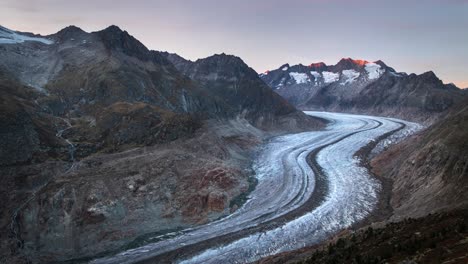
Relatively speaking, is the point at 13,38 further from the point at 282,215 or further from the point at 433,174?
the point at 433,174

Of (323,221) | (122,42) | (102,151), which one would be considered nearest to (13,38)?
(122,42)

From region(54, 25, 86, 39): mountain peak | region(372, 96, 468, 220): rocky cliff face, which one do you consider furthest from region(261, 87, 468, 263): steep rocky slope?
region(54, 25, 86, 39): mountain peak

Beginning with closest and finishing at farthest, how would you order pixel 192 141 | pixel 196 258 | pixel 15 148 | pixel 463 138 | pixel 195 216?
1. pixel 196 258
2. pixel 463 138
3. pixel 195 216
4. pixel 15 148
5. pixel 192 141

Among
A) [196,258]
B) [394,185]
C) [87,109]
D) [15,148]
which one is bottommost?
[196,258]

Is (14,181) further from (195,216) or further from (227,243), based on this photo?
(227,243)

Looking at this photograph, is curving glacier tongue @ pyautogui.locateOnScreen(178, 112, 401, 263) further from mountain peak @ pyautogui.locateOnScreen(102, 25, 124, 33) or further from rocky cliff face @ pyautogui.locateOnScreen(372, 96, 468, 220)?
mountain peak @ pyautogui.locateOnScreen(102, 25, 124, 33)

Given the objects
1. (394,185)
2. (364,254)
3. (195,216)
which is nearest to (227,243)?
(195,216)
